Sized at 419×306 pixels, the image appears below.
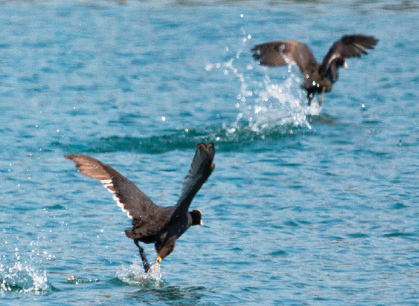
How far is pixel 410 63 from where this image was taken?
15.9 metres

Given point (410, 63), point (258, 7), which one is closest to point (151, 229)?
point (410, 63)

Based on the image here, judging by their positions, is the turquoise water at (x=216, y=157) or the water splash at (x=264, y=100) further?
the water splash at (x=264, y=100)

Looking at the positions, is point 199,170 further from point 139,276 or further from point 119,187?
point 139,276

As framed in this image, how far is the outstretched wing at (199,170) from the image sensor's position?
200 inches

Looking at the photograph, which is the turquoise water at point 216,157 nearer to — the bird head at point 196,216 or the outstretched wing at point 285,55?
the bird head at point 196,216

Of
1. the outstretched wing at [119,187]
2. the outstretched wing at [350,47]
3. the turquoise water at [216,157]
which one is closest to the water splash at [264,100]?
the turquoise water at [216,157]

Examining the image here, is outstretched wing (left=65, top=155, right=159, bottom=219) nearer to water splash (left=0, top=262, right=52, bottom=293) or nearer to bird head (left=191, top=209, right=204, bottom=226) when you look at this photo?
bird head (left=191, top=209, right=204, bottom=226)

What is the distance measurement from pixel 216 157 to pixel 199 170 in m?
5.00

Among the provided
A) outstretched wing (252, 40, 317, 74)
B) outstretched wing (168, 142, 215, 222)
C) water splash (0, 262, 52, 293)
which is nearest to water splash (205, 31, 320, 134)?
outstretched wing (252, 40, 317, 74)

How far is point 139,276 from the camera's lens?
21.0 feet

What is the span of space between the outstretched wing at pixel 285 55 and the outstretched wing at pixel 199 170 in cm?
668

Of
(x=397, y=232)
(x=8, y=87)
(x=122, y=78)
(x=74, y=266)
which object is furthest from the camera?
(x=122, y=78)

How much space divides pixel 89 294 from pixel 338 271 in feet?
7.26

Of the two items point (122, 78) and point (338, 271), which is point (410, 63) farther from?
point (338, 271)
